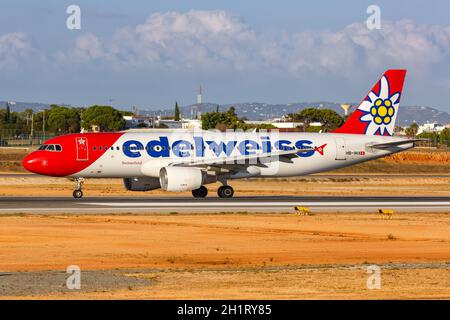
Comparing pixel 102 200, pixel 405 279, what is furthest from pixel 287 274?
pixel 102 200

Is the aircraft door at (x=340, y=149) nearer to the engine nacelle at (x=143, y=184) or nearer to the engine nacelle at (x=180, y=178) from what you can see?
→ the engine nacelle at (x=180, y=178)

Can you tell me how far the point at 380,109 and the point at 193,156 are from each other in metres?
15.0

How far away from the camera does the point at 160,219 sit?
1686 inches

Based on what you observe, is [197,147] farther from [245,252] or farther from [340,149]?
[245,252]

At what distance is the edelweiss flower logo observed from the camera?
215 feet

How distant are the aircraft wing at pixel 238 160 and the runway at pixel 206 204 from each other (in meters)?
2.11

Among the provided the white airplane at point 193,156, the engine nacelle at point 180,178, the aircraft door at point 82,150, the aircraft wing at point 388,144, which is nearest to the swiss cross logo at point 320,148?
the white airplane at point 193,156

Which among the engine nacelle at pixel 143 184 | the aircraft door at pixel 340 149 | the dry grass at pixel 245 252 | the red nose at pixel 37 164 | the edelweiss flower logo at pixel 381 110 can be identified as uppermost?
the edelweiss flower logo at pixel 381 110

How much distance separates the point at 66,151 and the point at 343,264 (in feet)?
101

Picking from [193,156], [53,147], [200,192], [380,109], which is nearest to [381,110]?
[380,109]

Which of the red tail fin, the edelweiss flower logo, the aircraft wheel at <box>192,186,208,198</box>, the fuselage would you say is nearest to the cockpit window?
the fuselage

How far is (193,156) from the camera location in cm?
5866

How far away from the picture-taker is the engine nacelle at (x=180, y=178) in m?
54.5

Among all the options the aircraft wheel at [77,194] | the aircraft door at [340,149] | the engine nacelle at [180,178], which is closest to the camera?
the engine nacelle at [180,178]
